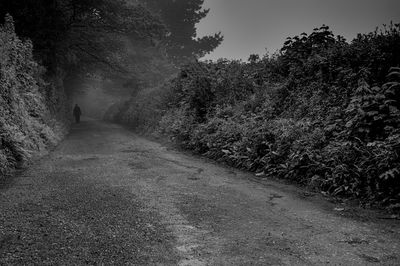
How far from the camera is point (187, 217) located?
5.75 metres

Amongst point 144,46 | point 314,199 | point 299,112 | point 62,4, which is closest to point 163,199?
point 314,199

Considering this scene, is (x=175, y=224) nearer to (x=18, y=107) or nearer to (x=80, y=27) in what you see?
(x=18, y=107)

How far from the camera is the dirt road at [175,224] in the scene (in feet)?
14.1

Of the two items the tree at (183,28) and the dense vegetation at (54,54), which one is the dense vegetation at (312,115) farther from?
the tree at (183,28)

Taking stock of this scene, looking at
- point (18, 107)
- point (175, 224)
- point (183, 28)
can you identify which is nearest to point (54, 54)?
point (18, 107)

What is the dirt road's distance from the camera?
4.29 m

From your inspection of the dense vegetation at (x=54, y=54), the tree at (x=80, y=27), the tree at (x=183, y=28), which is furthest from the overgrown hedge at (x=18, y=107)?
the tree at (x=183, y=28)

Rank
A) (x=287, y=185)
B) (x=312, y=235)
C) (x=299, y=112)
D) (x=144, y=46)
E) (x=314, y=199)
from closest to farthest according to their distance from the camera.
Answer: (x=312, y=235) < (x=314, y=199) < (x=287, y=185) < (x=299, y=112) < (x=144, y=46)

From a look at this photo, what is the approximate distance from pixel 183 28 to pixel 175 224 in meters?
46.5

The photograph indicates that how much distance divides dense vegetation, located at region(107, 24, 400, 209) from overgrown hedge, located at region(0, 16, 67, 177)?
5.57 metres

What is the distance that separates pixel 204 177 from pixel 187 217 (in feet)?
11.3

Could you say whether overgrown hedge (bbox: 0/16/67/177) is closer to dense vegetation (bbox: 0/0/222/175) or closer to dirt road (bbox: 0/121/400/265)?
dense vegetation (bbox: 0/0/222/175)

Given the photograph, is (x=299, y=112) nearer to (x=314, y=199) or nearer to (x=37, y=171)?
(x=314, y=199)

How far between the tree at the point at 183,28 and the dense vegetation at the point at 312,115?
32396 mm
